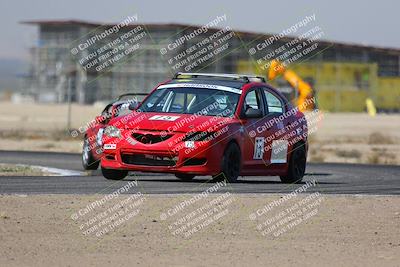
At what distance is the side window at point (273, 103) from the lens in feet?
62.6

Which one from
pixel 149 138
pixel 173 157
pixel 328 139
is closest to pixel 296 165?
pixel 173 157

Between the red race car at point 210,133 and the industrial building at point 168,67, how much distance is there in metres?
A: 76.5

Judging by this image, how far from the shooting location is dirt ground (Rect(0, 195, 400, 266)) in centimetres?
1014

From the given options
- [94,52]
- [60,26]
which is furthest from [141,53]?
[60,26]

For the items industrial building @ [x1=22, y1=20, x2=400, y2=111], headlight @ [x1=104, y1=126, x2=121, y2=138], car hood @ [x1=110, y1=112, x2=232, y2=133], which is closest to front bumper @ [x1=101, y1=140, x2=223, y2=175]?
headlight @ [x1=104, y1=126, x2=121, y2=138]

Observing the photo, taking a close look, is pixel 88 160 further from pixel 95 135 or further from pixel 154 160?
pixel 154 160

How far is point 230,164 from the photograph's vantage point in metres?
17.5

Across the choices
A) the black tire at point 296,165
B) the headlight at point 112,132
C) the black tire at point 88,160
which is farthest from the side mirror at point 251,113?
the black tire at point 88,160

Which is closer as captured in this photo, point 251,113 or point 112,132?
point 112,132

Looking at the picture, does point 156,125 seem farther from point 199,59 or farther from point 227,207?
point 199,59

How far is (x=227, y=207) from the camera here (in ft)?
45.2

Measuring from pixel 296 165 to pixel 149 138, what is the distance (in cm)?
348

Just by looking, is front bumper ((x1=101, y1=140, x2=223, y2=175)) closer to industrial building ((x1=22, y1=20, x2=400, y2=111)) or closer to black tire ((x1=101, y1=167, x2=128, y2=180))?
black tire ((x1=101, y1=167, x2=128, y2=180))

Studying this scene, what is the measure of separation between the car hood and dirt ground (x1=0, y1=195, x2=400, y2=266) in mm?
2504
